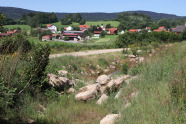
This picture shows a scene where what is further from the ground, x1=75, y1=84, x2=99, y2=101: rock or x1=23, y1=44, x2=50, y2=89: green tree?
x1=23, y1=44, x2=50, y2=89: green tree

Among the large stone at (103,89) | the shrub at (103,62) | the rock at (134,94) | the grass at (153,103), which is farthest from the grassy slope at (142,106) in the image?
the shrub at (103,62)

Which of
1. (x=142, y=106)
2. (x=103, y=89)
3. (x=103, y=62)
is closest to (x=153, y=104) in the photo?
(x=142, y=106)

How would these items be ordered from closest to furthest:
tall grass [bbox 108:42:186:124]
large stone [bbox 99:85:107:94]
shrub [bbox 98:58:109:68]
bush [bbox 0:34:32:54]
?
tall grass [bbox 108:42:186:124]
bush [bbox 0:34:32:54]
large stone [bbox 99:85:107:94]
shrub [bbox 98:58:109:68]

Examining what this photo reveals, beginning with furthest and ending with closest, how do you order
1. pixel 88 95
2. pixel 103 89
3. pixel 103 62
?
1. pixel 103 62
2. pixel 103 89
3. pixel 88 95

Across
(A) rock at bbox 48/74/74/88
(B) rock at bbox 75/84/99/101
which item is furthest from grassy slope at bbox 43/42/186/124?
(A) rock at bbox 48/74/74/88

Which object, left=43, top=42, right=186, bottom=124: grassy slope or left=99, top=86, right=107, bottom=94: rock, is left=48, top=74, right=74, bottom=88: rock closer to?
left=43, top=42, right=186, bottom=124: grassy slope

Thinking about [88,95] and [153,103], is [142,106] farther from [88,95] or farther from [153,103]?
[88,95]

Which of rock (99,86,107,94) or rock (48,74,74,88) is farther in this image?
rock (48,74,74,88)

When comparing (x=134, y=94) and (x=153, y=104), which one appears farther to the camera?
(x=134, y=94)

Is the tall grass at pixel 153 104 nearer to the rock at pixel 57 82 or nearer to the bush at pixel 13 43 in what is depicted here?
the rock at pixel 57 82

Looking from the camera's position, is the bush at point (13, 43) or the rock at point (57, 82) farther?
the rock at point (57, 82)

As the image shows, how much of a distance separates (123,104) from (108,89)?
234 cm

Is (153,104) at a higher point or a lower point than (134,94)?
higher

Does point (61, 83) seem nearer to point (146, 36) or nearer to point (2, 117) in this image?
point (2, 117)
